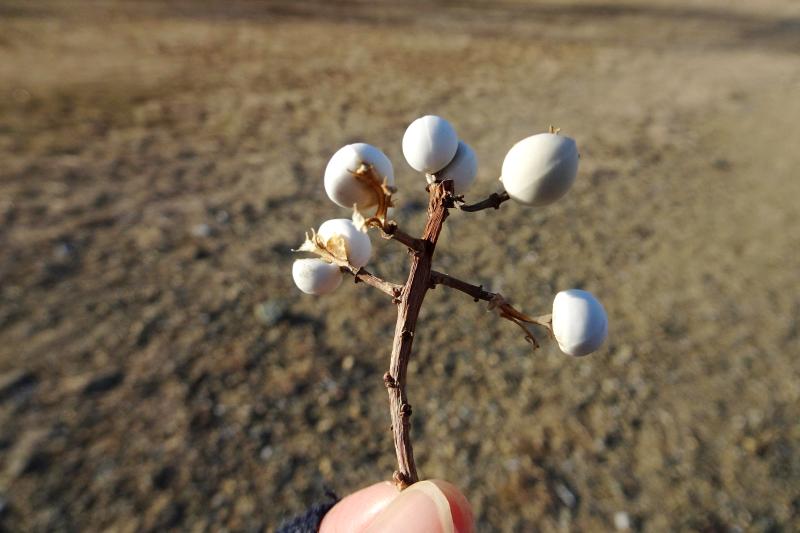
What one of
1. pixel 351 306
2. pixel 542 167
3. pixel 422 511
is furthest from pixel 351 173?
pixel 351 306

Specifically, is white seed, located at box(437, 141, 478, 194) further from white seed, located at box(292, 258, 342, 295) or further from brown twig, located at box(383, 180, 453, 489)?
white seed, located at box(292, 258, 342, 295)

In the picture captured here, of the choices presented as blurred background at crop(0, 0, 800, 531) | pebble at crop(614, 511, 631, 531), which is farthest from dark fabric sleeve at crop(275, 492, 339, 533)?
pebble at crop(614, 511, 631, 531)

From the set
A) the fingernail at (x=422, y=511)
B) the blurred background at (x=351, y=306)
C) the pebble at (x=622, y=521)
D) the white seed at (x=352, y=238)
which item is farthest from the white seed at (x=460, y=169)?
the pebble at (x=622, y=521)

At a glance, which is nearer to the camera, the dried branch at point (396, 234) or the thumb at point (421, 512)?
the dried branch at point (396, 234)

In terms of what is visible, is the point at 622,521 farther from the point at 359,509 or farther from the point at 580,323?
→ the point at 580,323

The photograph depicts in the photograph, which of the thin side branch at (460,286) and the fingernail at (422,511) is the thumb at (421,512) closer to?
the fingernail at (422,511)

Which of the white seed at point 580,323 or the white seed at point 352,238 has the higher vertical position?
the white seed at point 352,238
